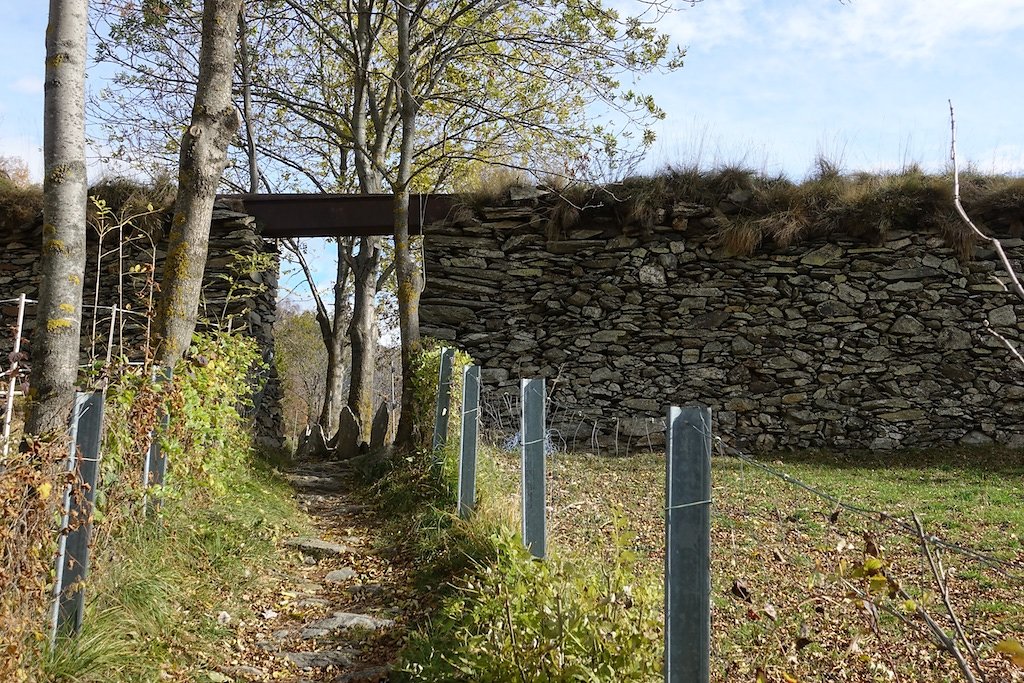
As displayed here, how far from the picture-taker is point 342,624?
4.25 metres

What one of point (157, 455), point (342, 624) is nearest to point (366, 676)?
point (342, 624)

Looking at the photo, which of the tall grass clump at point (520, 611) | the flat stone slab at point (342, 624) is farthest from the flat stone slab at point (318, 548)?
the flat stone slab at point (342, 624)

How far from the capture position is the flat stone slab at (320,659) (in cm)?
377

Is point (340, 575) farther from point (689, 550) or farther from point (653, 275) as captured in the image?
point (653, 275)

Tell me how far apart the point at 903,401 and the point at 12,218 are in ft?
36.3

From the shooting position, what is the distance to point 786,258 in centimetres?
970

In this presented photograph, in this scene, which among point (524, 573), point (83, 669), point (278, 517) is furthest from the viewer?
point (278, 517)

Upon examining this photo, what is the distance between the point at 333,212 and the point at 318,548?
559 cm

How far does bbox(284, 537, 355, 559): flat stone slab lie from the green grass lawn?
127cm

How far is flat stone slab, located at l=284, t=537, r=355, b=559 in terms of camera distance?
5469 mm

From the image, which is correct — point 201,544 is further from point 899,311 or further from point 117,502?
point 899,311

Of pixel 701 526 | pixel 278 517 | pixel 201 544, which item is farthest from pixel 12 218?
pixel 701 526

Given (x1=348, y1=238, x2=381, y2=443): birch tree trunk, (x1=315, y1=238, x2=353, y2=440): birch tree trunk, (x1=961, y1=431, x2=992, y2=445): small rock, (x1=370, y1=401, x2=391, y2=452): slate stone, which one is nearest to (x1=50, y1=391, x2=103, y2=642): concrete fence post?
(x1=370, y1=401, x2=391, y2=452): slate stone

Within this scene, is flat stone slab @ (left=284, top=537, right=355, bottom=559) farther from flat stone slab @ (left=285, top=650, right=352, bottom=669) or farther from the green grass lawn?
flat stone slab @ (left=285, top=650, right=352, bottom=669)
